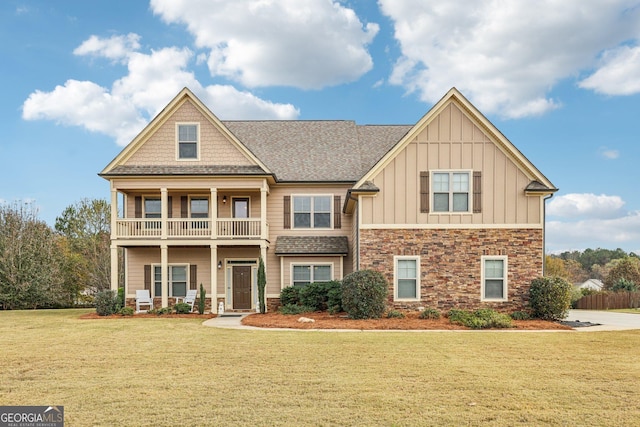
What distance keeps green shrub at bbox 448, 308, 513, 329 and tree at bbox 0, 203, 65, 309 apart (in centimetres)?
2308

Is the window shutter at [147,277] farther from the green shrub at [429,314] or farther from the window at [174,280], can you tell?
the green shrub at [429,314]

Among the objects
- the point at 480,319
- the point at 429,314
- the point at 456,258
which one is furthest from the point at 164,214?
the point at 480,319

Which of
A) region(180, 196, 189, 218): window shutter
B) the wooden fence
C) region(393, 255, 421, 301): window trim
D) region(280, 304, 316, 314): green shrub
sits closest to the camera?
region(393, 255, 421, 301): window trim

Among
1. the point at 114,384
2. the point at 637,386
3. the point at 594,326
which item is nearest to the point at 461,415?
the point at 637,386

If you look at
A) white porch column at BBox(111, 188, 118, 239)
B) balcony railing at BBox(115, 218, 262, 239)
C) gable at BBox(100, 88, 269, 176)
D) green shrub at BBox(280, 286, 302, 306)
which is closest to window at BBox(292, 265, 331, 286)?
green shrub at BBox(280, 286, 302, 306)

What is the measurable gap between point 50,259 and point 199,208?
1219 centimetres

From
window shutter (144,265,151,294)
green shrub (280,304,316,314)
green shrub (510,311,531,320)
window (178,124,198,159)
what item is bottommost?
green shrub (280,304,316,314)

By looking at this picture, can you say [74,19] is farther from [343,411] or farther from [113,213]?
[343,411]

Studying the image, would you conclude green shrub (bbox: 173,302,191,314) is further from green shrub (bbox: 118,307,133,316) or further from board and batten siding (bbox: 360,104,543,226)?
board and batten siding (bbox: 360,104,543,226)

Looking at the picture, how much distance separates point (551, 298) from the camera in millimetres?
17234

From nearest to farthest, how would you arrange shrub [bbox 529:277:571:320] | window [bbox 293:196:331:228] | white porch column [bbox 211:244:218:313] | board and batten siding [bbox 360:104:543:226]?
shrub [bbox 529:277:571:320], board and batten siding [bbox 360:104:543:226], white porch column [bbox 211:244:218:313], window [bbox 293:196:331:228]

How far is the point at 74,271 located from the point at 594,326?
29.7 m

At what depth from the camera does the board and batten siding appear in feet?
60.0

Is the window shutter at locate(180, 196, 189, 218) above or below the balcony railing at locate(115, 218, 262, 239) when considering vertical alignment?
above
